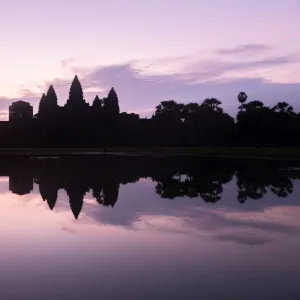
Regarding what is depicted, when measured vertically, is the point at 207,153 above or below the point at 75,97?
below

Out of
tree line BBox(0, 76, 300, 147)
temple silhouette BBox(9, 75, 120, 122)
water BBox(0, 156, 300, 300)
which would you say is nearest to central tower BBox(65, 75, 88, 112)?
temple silhouette BBox(9, 75, 120, 122)

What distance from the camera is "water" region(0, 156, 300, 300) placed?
22.0 feet

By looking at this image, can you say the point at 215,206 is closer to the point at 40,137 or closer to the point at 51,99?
the point at 40,137

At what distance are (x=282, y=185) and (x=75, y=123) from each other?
3279 inches

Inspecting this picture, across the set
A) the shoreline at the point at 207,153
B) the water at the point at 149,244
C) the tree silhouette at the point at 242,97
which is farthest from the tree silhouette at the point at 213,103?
the water at the point at 149,244

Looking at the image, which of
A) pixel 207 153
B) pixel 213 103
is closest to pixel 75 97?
pixel 213 103

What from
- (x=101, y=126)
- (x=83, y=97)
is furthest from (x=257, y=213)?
(x=83, y=97)

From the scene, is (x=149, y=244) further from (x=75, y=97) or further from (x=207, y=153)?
(x=75, y=97)

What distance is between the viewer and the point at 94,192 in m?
17.1

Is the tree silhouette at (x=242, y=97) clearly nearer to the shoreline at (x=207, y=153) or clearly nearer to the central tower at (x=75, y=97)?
the central tower at (x=75, y=97)

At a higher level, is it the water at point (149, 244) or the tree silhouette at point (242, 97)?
the tree silhouette at point (242, 97)

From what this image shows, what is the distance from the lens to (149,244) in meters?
9.30

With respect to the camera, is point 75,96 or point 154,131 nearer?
point 154,131

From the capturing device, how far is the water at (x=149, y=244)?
6.69 meters
